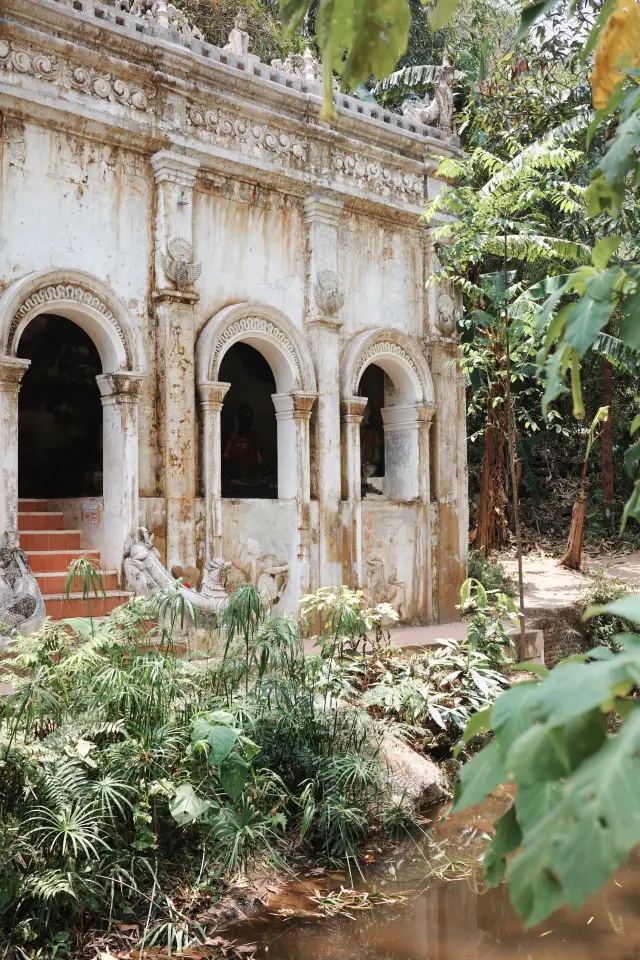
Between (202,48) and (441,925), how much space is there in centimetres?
891

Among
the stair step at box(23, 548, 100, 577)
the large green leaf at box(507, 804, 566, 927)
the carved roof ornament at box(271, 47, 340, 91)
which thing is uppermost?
the carved roof ornament at box(271, 47, 340, 91)

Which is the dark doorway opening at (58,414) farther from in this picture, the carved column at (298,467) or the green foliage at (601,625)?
the green foliage at (601,625)

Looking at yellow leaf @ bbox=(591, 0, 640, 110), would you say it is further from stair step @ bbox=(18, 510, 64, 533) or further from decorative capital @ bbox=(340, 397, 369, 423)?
decorative capital @ bbox=(340, 397, 369, 423)

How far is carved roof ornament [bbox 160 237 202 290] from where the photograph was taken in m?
9.56

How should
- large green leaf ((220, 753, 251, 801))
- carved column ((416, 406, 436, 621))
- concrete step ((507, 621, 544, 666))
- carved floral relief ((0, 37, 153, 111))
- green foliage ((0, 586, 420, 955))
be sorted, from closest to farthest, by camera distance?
green foliage ((0, 586, 420, 955)), large green leaf ((220, 753, 251, 801)), carved floral relief ((0, 37, 153, 111)), concrete step ((507, 621, 544, 666)), carved column ((416, 406, 436, 621))

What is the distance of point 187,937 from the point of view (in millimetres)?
4582

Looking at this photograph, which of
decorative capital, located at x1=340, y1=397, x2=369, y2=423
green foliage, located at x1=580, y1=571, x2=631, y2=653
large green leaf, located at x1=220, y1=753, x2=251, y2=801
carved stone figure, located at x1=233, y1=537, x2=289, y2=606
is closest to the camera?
large green leaf, located at x1=220, y1=753, x2=251, y2=801

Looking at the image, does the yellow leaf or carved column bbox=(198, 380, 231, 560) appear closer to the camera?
the yellow leaf

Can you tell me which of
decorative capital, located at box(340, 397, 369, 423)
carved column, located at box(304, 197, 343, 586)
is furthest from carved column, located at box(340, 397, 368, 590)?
carved column, located at box(304, 197, 343, 586)

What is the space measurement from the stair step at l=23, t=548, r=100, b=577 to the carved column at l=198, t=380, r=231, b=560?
1245 mm

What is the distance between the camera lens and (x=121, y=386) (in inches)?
362

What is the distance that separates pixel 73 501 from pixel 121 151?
3805 millimetres

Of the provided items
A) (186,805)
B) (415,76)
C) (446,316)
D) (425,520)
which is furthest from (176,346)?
(415,76)

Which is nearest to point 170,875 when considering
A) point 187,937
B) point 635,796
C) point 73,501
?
point 187,937
